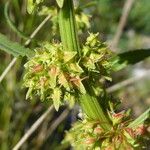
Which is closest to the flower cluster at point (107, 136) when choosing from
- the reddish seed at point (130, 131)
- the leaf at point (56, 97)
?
the reddish seed at point (130, 131)

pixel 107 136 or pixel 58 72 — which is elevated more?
pixel 58 72

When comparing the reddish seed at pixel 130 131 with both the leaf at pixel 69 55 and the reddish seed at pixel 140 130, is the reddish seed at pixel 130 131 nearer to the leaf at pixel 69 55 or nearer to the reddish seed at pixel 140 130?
the reddish seed at pixel 140 130

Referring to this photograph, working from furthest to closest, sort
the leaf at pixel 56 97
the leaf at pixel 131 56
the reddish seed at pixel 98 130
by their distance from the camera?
1. the leaf at pixel 131 56
2. the reddish seed at pixel 98 130
3. the leaf at pixel 56 97

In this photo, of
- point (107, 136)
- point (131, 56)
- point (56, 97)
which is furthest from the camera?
point (131, 56)

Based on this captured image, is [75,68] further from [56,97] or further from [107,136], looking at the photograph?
[107,136]

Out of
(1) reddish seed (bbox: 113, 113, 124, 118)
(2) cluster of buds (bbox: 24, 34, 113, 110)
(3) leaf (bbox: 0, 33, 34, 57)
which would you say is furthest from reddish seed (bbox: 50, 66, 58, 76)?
(1) reddish seed (bbox: 113, 113, 124, 118)

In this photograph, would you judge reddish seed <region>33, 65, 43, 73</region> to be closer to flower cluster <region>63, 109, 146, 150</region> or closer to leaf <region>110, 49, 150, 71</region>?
Answer: flower cluster <region>63, 109, 146, 150</region>

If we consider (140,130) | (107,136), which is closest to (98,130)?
(107,136)
